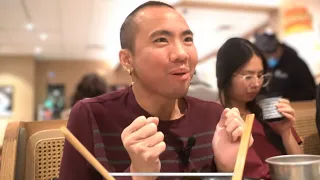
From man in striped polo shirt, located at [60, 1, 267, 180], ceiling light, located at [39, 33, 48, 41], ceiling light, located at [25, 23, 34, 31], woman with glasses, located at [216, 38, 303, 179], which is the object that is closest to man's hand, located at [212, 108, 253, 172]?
man in striped polo shirt, located at [60, 1, 267, 180]

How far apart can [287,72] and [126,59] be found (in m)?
1.67

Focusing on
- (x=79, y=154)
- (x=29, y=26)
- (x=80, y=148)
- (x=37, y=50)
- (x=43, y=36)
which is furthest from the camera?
(x=37, y=50)

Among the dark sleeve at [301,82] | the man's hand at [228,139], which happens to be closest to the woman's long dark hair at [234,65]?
the man's hand at [228,139]

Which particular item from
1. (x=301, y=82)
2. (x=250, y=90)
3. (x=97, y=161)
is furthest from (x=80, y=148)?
(x=301, y=82)

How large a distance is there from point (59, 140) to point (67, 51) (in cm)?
649

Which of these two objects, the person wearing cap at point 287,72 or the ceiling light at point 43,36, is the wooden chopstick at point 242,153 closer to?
the person wearing cap at point 287,72

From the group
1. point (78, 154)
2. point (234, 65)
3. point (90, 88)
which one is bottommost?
point (90, 88)

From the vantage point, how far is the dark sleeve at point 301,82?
2.11m

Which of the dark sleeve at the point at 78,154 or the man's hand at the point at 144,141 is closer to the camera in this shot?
the man's hand at the point at 144,141

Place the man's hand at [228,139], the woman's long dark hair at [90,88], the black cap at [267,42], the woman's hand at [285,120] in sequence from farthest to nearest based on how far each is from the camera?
the woman's long dark hair at [90,88] → the black cap at [267,42] → the woman's hand at [285,120] → the man's hand at [228,139]

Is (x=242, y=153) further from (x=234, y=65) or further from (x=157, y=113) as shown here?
(x=234, y=65)

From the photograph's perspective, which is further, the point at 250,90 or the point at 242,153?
the point at 250,90

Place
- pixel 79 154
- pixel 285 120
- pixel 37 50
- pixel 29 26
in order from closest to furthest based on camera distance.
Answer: pixel 79 154 → pixel 285 120 → pixel 29 26 → pixel 37 50

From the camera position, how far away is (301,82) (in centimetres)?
215
